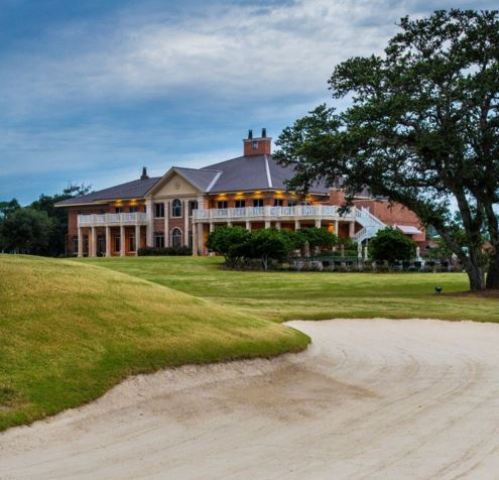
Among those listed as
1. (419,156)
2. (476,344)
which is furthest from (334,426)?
(419,156)

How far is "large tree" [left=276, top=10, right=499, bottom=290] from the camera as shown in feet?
106

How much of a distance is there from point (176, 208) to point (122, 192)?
968 cm

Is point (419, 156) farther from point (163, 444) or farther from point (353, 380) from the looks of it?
point (163, 444)

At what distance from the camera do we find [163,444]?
942cm

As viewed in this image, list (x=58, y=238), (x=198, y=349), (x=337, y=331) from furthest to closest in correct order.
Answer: (x=58, y=238)
(x=337, y=331)
(x=198, y=349)

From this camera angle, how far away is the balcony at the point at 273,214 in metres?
64.0

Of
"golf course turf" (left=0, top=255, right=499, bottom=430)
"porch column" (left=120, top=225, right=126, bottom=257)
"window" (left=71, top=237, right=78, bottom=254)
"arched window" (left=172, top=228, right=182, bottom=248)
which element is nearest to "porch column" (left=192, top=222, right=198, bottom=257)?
"arched window" (left=172, top=228, right=182, bottom=248)

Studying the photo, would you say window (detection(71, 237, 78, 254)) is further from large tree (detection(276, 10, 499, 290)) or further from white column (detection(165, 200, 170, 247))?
large tree (detection(276, 10, 499, 290))

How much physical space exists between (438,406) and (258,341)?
3.74m

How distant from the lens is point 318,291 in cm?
3700

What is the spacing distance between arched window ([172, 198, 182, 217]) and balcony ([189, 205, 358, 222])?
4.69 m

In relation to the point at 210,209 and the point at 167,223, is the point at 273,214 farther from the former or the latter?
the point at 167,223

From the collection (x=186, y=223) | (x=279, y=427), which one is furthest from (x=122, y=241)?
(x=279, y=427)

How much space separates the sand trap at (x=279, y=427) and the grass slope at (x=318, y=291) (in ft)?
28.6
